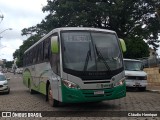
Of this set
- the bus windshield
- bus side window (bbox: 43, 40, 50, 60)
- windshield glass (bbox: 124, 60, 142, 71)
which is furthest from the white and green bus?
windshield glass (bbox: 124, 60, 142, 71)

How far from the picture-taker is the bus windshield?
37.4 feet

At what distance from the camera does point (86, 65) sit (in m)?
11.4

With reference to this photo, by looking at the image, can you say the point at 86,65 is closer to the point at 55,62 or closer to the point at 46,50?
the point at 55,62

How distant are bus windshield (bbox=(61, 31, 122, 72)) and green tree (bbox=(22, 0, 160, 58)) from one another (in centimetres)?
2297

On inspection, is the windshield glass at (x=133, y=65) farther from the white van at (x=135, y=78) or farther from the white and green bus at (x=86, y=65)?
the white and green bus at (x=86, y=65)

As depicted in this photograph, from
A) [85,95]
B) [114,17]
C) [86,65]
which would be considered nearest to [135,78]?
[86,65]

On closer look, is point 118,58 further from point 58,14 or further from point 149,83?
point 58,14

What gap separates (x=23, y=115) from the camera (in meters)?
11.0

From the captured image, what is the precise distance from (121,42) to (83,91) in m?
2.86

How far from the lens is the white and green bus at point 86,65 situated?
11.2m

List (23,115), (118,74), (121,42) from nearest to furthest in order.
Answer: (23,115) → (118,74) → (121,42)

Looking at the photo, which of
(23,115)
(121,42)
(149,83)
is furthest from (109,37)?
(149,83)

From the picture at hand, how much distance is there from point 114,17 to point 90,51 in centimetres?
2597

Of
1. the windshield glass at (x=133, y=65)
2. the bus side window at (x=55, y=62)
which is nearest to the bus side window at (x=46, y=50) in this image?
the bus side window at (x=55, y=62)
